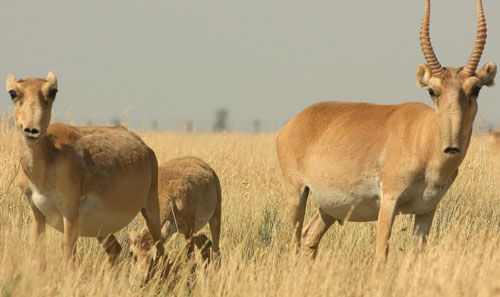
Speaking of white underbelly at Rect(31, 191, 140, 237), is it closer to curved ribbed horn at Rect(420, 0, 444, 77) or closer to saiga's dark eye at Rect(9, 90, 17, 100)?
saiga's dark eye at Rect(9, 90, 17, 100)

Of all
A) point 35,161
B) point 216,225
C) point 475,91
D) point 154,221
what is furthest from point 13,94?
point 475,91

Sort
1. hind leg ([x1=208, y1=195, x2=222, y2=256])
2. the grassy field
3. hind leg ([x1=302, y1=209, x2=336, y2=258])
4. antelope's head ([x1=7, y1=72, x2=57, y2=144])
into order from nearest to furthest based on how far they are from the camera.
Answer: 1. the grassy field
2. antelope's head ([x1=7, y1=72, x2=57, y2=144])
3. hind leg ([x1=302, y1=209, x2=336, y2=258])
4. hind leg ([x1=208, y1=195, x2=222, y2=256])

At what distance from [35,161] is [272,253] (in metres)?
2.50

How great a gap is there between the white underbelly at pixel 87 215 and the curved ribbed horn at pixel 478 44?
11.5ft

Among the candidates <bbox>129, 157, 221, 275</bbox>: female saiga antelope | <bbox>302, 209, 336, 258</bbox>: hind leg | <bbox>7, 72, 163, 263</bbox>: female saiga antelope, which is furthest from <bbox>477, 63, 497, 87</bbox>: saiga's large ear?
<bbox>129, 157, 221, 275</bbox>: female saiga antelope

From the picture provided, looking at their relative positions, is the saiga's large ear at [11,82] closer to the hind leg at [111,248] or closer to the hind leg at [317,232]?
the hind leg at [111,248]

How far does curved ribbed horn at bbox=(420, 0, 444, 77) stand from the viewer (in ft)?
21.4

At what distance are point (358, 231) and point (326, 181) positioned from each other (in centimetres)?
138

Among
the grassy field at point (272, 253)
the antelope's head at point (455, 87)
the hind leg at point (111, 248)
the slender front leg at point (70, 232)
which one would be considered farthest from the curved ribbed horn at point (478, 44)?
the hind leg at point (111, 248)

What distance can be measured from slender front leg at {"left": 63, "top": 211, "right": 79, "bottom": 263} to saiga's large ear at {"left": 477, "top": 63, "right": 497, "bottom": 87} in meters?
3.96

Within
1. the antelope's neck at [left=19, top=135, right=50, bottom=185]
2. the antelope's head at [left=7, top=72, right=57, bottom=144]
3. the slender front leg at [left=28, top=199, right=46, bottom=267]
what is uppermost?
the antelope's head at [left=7, top=72, right=57, bottom=144]

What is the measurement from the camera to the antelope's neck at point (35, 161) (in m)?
5.82

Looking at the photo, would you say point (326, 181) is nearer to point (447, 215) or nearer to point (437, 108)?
point (437, 108)

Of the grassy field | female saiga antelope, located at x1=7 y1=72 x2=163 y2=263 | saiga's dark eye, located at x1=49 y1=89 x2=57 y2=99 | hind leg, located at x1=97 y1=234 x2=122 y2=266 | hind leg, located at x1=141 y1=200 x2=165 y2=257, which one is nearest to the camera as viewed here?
the grassy field
